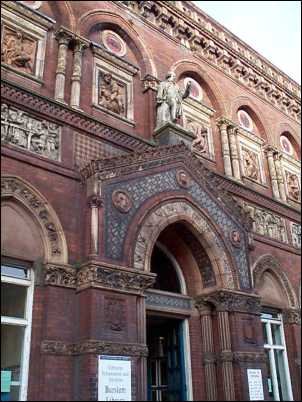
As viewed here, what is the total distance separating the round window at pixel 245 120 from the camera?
710 inches

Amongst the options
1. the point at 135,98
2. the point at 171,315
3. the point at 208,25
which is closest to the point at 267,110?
the point at 208,25

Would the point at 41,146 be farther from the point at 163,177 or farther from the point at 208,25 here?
the point at 208,25

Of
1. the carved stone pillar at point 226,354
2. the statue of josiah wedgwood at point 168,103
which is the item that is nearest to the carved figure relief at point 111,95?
the statue of josiah wedgwood at point 168,103

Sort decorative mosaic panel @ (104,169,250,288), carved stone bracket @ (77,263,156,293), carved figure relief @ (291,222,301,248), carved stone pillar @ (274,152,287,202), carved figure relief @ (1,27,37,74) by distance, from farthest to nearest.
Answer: carved stone pillar @ (274,152,287,202) → carved figure relief @ (291,222,301,248) → carved figure relief @ (1,27,37,74) → decorative mosaic panel @ (104,169,250,288) → carved stone bracket @ (77,263,156,293)

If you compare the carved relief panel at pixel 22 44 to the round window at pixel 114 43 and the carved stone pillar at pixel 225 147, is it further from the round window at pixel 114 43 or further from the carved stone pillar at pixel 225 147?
the carved stone pillar at pixel 225 147

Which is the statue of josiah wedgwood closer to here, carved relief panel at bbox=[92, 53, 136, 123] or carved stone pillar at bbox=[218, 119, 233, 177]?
carved relief panel at bbox=[92, 53, 136, 123]

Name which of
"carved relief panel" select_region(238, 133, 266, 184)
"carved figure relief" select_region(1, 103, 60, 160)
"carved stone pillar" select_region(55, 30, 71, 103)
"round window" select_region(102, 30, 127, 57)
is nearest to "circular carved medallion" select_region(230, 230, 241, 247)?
"carved relief panel" select_region(238, 133, 266, 184)

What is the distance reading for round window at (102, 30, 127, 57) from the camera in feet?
46.7

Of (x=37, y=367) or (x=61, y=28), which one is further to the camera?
(x=61, y=28)

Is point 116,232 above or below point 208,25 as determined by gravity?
below

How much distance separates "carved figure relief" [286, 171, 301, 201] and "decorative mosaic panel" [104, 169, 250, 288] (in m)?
5.97

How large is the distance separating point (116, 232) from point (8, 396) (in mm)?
3640

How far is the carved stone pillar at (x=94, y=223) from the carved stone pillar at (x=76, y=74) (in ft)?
9.52

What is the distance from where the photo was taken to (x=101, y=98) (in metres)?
13.1
